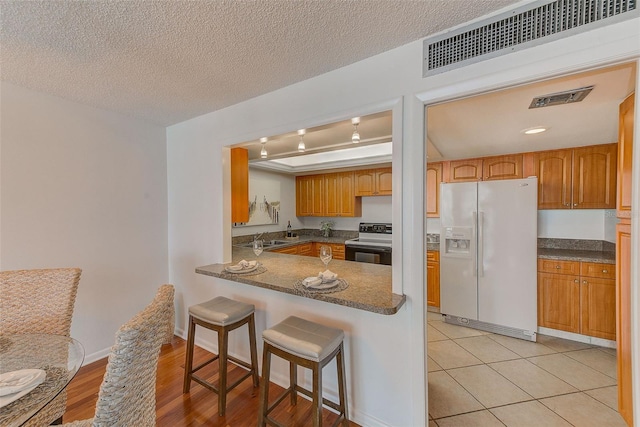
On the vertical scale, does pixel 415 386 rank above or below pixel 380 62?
below

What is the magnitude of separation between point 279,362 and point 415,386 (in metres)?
1.10

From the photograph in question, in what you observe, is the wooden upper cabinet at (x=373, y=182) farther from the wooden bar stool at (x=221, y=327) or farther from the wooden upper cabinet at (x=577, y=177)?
the wooden bar stool at (x=221, y=327)

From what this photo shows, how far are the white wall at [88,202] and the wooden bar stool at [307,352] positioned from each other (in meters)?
1.94

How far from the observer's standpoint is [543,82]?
1.16 metres

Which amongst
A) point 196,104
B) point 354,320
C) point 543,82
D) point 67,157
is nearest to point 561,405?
point 354,320

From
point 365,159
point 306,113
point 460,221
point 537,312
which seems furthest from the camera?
point 365,159

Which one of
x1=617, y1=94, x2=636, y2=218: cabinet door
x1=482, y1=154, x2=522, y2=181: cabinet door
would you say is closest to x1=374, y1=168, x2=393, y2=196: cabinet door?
x1=482, y1=154, x2=522, y2=181: cabinet door

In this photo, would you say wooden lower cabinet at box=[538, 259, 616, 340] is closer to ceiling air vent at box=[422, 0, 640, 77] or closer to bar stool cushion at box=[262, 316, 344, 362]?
ceiling air vent at box=[422, 0, 640, 77]

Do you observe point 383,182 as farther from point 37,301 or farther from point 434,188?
point 37,301

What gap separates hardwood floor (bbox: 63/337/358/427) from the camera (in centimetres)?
166

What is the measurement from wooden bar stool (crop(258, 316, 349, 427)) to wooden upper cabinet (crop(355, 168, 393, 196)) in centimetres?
309

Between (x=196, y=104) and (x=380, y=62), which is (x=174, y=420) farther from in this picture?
(x=380, y=62)

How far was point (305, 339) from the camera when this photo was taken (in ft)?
4.61

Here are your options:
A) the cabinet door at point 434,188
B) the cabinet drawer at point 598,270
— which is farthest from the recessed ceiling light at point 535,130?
the cabinet drawer at point 598,270
